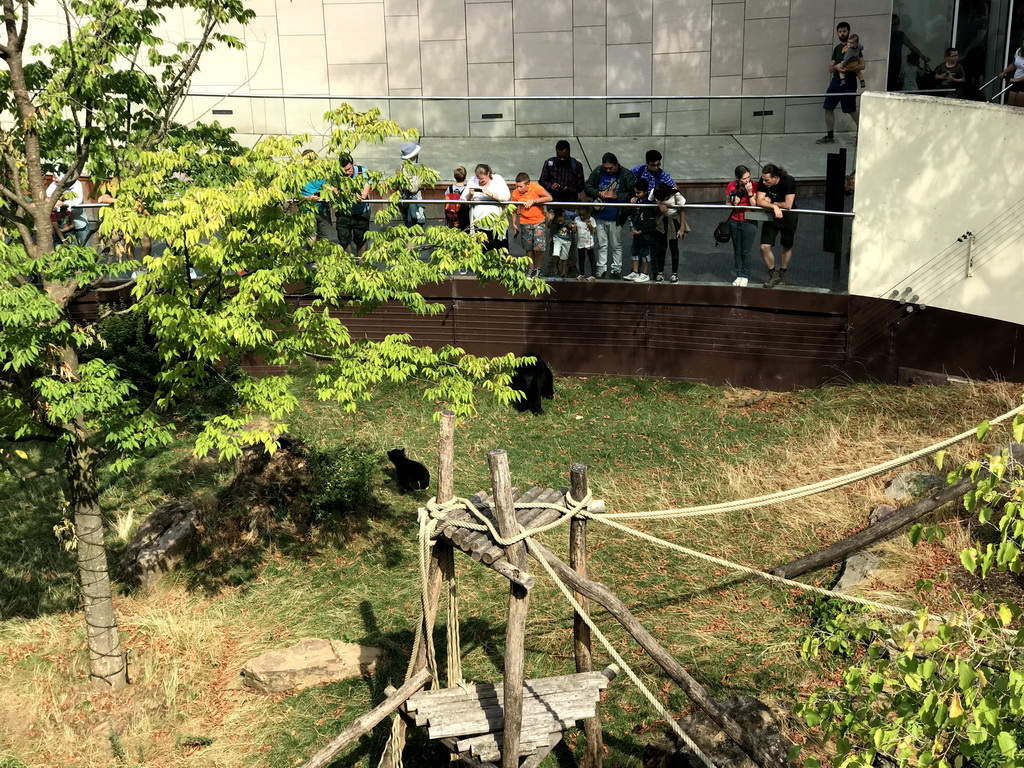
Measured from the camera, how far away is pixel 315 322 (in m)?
10.1

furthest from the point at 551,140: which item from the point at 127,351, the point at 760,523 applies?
the point at 760,523

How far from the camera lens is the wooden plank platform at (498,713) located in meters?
7.66

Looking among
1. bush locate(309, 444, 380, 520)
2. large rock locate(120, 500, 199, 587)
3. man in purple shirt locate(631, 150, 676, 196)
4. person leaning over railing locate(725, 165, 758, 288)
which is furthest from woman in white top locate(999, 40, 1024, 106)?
large rock locate(120, 500, 199, 587)

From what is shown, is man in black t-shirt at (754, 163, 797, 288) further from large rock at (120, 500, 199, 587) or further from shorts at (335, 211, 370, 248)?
large rock at (120, 500, 199, 587)

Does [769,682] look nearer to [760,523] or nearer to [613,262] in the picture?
[760,523]

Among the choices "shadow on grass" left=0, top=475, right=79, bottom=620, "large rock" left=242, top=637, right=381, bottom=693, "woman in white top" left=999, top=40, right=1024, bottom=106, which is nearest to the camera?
"large rock" left=242, top=637, right=381, bottom=693

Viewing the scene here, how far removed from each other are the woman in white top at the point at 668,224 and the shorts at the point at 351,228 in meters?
4.15

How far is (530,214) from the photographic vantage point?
1543 centimetres

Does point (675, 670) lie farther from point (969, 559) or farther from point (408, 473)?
point (408, 473)

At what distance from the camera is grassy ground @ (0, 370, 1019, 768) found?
959 cm

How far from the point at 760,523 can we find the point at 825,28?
1296 cm

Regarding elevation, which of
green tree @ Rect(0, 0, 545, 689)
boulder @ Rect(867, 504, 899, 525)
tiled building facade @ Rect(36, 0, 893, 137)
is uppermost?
tiled building facade @ Rect(36, 0, 893, 137)

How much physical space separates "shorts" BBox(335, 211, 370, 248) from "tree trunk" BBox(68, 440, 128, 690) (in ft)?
18.2

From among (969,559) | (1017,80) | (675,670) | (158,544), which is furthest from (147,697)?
(1017,80)
